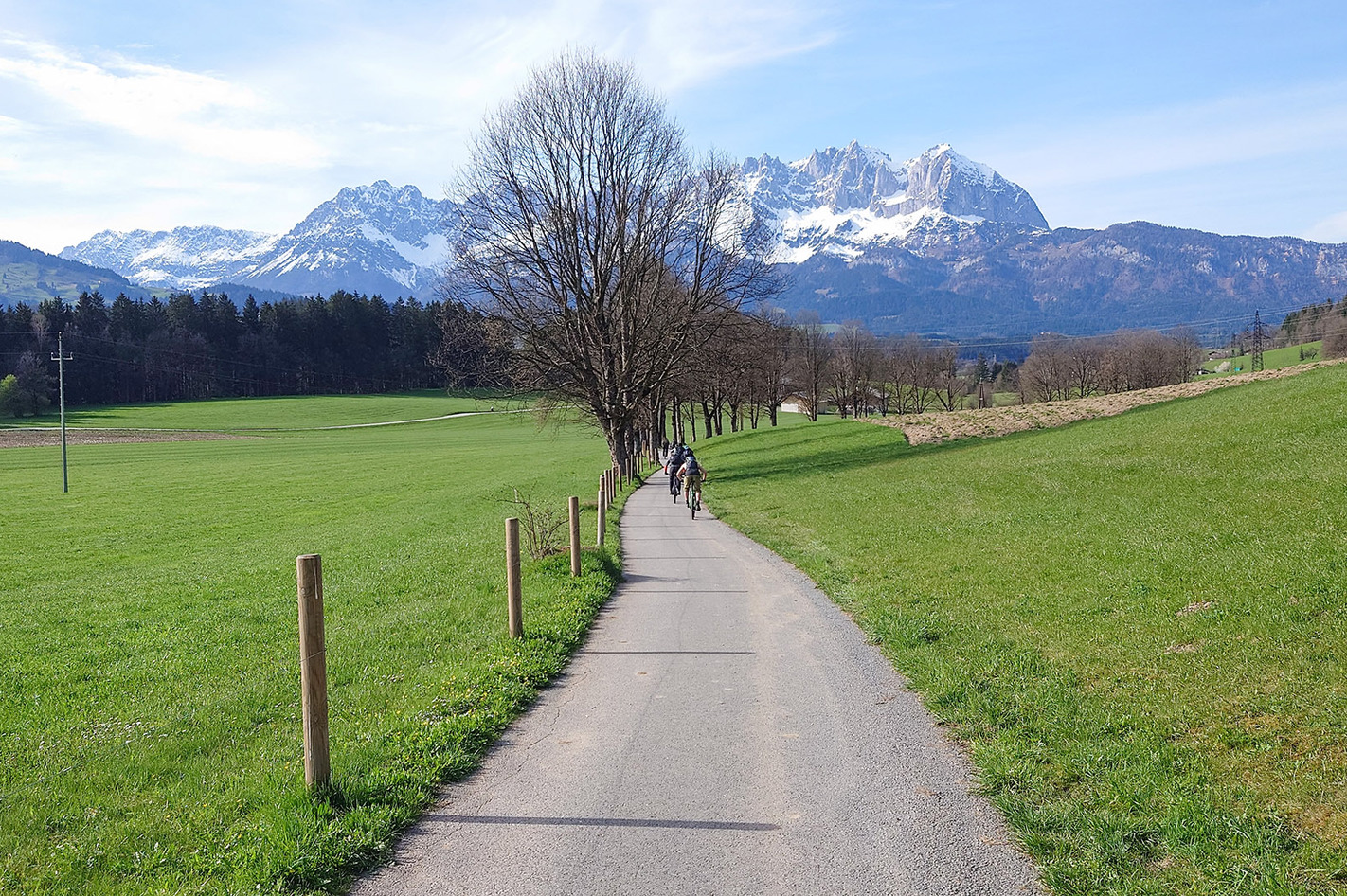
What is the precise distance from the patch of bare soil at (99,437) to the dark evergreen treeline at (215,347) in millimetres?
27223

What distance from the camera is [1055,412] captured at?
3928 centimetres

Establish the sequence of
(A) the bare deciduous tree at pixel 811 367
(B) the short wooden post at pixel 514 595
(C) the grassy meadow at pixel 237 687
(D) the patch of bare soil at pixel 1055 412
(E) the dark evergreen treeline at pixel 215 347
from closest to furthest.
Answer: (C) the grassy meadow at pixel 237 687, (B) the short wooden post at pixel 514 595, (D) the patch of bare soil at pixel 1055 412, (A) the bare deciduous tree at pixel 811 367, (E) the dark evergreen treeline at pixel 215 347

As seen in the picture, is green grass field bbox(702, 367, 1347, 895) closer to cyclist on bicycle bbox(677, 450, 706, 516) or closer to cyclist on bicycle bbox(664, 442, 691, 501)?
cyclist on bicycle bbox(677, 450, 706, 516)

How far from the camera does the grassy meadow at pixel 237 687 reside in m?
5.05

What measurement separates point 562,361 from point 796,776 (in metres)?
32.4

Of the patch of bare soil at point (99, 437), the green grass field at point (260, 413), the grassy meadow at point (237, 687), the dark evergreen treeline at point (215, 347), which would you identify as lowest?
the grassy meadow at point (237, 687)

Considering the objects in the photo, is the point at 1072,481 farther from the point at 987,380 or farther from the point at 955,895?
the point at 987,380

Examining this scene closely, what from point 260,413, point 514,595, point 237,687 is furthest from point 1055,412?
point 260,413

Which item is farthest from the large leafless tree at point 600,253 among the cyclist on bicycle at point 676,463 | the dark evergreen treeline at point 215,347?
the dark evergreen treeline at point 215,347

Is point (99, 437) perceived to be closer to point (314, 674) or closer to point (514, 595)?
point (514, 595)

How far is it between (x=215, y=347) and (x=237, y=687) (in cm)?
13517

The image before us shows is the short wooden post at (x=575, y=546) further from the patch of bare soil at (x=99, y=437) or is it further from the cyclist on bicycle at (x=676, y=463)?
the patch of bare soil at (x=99, y=437)

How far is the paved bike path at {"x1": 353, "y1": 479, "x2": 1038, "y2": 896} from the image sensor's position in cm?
473

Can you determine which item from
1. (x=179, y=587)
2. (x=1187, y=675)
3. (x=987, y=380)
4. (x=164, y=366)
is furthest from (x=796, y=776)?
(x=987, y=380)
